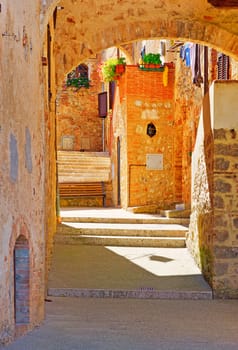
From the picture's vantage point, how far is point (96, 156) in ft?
62.2

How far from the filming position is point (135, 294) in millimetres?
6805

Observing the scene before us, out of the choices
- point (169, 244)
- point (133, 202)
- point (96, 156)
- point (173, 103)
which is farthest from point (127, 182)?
point (169, 244)

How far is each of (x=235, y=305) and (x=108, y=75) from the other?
10.6 metres

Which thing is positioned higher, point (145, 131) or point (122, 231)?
point (145, 131)

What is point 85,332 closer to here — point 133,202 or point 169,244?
point 169,244

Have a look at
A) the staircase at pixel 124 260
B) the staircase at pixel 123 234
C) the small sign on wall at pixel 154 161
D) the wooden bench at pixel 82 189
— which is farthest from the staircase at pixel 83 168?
the staircase at pixel 123 234

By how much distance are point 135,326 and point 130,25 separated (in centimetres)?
585

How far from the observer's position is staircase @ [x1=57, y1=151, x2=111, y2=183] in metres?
17.8

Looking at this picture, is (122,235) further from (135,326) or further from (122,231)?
(135,326)

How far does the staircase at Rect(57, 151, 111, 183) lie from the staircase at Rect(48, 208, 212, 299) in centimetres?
605

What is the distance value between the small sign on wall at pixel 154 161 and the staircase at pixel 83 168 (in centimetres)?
293

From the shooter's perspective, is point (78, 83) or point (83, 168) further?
point (78, 83)

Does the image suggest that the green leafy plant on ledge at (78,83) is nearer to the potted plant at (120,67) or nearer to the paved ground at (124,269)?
the potted plant at (120,67)

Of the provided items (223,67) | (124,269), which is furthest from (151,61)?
(124,269)
